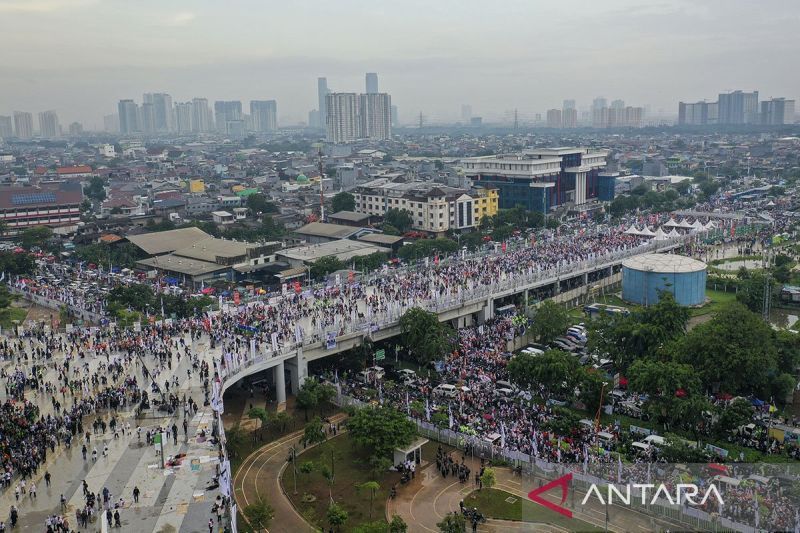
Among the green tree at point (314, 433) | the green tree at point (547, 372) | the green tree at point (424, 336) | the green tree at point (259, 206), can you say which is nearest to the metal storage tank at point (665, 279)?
the green tree at point (424, 336)

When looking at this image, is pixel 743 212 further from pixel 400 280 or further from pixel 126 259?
pixel 126 259

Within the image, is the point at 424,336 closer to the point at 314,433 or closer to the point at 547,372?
the point at 547,372

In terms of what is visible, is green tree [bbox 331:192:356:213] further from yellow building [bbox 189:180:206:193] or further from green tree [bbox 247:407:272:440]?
green tree [bbox 247:407:272:440]

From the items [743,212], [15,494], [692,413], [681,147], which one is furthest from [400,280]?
[681,147]

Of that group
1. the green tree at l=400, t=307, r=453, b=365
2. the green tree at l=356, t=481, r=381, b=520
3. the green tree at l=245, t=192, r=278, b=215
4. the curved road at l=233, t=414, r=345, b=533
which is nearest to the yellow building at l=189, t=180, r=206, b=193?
the green tree at l=245, t=192, r=278, b=215

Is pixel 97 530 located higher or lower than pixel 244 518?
higher

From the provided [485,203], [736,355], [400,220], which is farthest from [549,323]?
[485,203]
